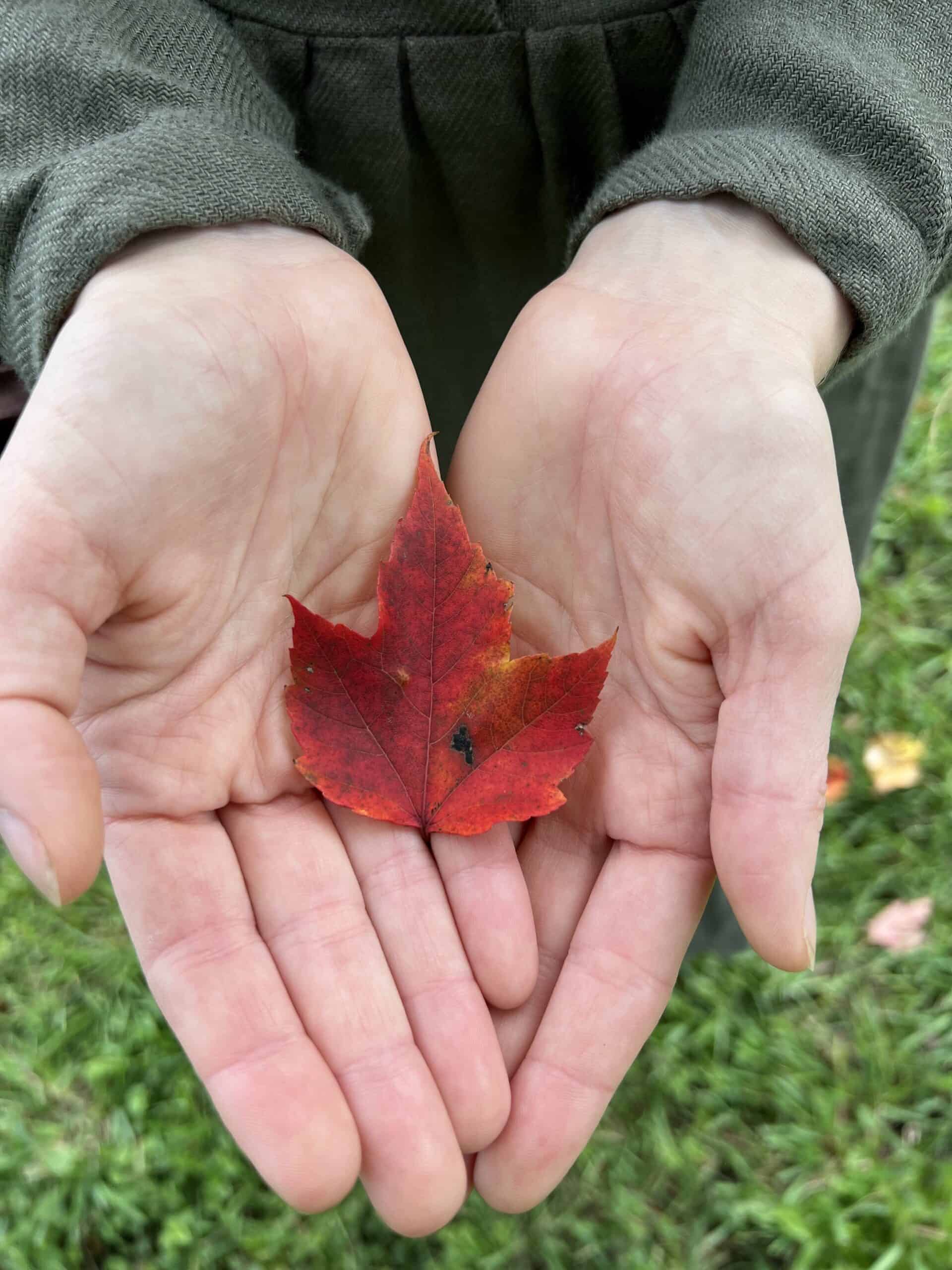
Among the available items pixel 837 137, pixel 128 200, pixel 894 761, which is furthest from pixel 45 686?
pixel 894 761

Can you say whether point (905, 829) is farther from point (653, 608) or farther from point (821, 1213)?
point (653, 608)

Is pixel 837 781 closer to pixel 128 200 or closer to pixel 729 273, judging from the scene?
pixel 729 273

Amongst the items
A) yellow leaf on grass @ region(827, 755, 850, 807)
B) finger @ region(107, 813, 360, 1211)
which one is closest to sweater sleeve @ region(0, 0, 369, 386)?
finger @ region(107, 813, 360, 1211)

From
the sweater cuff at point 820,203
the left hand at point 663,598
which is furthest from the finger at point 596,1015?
the sweater cuff at point 820,203

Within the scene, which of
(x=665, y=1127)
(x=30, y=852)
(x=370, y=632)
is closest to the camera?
(x=30, y=852)

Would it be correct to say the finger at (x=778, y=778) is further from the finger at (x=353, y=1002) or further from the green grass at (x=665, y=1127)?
the green grass at (x=665, y=1127)

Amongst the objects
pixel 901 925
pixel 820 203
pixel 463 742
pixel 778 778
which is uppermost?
pixel 820 203

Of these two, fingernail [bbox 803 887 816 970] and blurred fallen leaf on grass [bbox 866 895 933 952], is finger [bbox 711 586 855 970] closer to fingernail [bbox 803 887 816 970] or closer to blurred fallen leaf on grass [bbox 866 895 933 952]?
fingernail [bbox 803 887 816 970]
